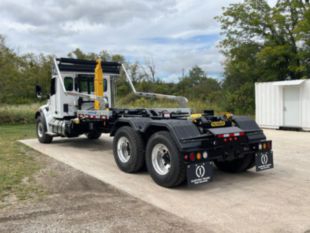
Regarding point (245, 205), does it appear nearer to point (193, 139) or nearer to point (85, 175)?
point (193, 139)

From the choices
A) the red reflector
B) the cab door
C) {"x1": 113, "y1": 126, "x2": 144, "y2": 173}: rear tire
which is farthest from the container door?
the red reflector

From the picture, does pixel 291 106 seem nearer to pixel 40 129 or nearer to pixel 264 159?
pixel 264 159

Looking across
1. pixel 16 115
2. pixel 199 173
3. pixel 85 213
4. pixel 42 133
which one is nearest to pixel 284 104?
pixel 42 133

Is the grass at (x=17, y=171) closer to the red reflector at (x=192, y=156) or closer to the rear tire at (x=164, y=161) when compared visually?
the rear tire at (x=164, y=161)

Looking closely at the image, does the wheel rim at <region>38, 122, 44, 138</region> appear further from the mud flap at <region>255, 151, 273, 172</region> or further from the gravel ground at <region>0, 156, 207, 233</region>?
the mud flap at <region>255, 151, 273, 172</region>

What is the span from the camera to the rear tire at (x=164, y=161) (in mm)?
5383

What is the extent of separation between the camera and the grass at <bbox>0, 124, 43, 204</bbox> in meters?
5.46

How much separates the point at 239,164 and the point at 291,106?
902 cm

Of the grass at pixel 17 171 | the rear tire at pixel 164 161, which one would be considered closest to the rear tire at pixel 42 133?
the grass at pixel 17 171

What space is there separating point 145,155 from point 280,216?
277cm

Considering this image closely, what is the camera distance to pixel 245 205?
478cm

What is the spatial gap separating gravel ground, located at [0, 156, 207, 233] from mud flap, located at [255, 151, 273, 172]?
245 centimetres

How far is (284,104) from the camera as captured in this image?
581 inches

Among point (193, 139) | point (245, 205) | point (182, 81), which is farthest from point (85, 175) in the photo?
point (182, 81)
